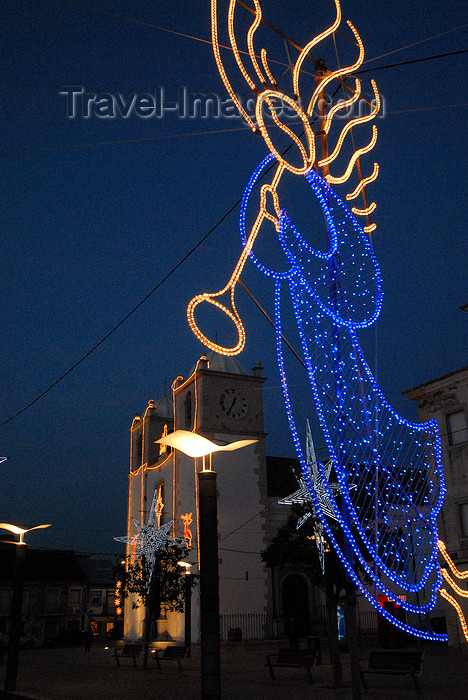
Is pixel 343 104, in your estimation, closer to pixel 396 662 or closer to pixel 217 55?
pixel 217 55

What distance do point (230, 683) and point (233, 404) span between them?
19.2 meters

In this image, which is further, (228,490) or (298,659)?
(228,490)

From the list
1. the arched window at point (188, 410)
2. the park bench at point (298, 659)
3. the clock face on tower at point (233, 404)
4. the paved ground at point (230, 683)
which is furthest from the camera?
the arched window at point (188, 410)

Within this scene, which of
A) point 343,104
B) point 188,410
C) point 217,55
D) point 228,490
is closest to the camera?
point 217,55

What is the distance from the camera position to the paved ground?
12.8 m

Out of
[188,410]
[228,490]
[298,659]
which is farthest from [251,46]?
[188,410]

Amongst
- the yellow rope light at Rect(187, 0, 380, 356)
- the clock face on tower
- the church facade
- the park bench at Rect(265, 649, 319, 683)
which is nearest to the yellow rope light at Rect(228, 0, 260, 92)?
the yellow rope light at Rect(187, 0, 380, 356)

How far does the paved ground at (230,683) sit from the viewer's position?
12758 millimetres

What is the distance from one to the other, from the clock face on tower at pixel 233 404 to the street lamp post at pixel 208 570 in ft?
79.1

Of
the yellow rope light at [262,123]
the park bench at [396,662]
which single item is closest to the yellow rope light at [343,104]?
the yellow rope light at [262,123]

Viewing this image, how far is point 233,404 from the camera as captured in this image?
34.1 m

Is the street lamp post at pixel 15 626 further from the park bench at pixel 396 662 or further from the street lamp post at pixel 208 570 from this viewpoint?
the street lamp post at pixel 208 570

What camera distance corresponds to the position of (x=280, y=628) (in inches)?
1211

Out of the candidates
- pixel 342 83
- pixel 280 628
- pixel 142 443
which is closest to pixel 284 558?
pixel 280 628
